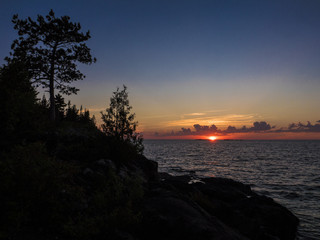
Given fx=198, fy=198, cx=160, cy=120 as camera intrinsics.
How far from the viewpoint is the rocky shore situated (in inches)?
267

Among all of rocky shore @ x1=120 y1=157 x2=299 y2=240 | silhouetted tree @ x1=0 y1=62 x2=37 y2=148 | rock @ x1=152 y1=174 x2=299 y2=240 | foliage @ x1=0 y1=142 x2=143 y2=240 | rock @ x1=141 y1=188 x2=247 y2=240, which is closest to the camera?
foliage @ x1=0 y1=142 x2=143 y2=240

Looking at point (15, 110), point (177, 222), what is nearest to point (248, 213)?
point (177, 222)

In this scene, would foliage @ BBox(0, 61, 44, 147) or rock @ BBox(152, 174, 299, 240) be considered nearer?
rock @ BBox(152, 174, 299, 240)

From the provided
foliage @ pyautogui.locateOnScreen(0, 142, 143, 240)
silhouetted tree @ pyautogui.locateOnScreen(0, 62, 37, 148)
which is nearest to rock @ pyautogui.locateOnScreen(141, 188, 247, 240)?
foliage @ pyautogui.locateOnScreen(0, 142, 143, 240)

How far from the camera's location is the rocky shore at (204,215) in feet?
22.2

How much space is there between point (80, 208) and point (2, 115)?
23.9 ft

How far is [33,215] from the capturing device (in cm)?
585

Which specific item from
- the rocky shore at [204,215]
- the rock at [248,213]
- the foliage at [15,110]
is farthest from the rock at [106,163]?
the foliage at [15,110]

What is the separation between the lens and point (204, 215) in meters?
8.02

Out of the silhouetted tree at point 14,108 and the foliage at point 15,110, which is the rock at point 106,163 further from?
the silhouetted tree at point 14,108

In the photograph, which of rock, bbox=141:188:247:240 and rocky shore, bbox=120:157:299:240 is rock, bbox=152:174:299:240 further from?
rock, bbox=141:188:247:240

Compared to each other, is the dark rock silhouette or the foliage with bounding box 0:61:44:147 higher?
the foliage with bounding box 0:61:44:147

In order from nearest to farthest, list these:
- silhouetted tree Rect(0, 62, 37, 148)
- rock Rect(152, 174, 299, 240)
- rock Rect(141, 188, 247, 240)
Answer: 1. rock Rect(141, 188, 247, 240)
2. rock Rect(152, 174, 299, 240)
3. silhouetted tree Rect(0, 62, 37, 148)

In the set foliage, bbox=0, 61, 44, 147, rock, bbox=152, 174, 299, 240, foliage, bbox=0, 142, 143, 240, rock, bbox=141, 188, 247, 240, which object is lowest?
rock, bbox=152, 174, 299, 240
